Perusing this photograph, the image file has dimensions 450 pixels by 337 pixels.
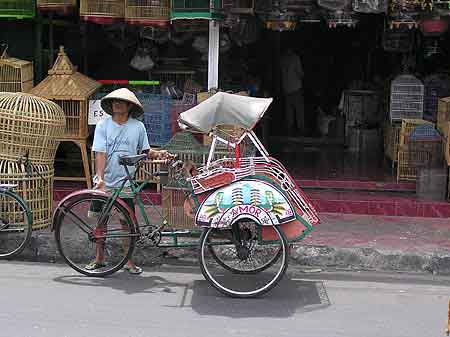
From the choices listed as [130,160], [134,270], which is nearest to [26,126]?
Answer: [130,160]

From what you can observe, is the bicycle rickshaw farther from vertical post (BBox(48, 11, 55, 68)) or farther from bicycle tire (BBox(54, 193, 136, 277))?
vertical post (BBox(48, 11, 55, 68))

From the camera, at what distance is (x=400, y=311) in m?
6.15

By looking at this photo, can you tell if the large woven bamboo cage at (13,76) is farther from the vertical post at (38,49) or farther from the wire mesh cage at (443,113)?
the wire mesh cage at (443,113)

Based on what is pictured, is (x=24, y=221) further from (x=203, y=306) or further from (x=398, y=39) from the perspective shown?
(x=398, y=39)

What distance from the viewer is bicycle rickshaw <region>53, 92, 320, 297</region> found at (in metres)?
6.39

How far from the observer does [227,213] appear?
250 inches

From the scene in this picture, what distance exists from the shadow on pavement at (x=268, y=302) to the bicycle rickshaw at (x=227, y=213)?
111 millimetres

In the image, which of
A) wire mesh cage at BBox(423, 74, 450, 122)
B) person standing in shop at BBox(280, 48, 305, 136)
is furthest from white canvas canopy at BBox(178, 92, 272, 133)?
person standing in shop at BBox(280, 48, 305, 136)

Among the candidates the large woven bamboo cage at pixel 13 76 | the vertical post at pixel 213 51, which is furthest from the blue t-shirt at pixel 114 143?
the large woven bamboo cage at pixel 13 76

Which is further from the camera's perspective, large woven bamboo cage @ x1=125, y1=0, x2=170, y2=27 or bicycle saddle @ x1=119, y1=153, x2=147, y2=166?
large woven bamboo cage @ x1=125, y1=0, x2=170, y2=27

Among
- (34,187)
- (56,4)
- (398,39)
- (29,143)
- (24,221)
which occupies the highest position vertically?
(56,4)

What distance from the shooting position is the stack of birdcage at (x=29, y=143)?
772 cm

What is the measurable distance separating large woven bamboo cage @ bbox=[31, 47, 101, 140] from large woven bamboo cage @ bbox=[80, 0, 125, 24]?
67 centimetres

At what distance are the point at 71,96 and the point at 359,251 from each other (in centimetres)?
426
